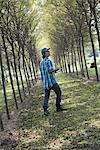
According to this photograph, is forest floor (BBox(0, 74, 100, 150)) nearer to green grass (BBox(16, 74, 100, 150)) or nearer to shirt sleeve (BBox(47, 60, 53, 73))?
green grass (BBox(16, 74, 100, 150))

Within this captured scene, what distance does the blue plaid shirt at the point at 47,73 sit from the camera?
15.0 m

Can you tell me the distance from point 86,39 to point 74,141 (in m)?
41.6

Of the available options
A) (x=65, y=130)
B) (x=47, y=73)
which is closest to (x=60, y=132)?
(x=65, y=130)

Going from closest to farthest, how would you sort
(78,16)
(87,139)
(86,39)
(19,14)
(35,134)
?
(87,139) → (35,134) → (19,14) → (78,16) → (86,39)

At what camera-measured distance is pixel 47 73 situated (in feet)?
49.3

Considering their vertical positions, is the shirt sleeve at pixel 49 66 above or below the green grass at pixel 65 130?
above

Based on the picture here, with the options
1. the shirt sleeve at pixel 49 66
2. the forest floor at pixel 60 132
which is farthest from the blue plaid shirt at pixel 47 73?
the forest floor at pixel 60 132

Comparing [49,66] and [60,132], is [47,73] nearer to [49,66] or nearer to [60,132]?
[49,66]

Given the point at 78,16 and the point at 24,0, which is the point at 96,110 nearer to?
the point at 24,0

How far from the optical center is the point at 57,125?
1246cm

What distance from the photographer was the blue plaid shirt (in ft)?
49.1

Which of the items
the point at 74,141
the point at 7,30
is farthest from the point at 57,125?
the point at 7,30

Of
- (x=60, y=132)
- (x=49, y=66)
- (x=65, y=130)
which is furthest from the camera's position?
(x=49, y=66)

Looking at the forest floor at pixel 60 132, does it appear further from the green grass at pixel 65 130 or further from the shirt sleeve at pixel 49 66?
the shirt sleeve at pixel 49 66
